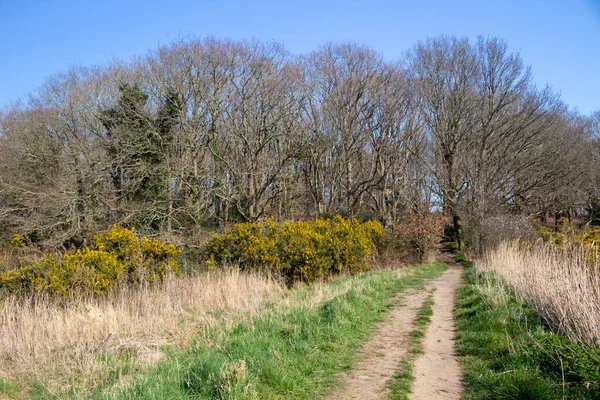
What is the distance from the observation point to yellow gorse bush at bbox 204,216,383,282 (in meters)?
14.7

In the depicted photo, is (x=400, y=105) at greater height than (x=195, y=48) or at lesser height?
lesser

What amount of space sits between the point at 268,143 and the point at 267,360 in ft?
A: 76.7

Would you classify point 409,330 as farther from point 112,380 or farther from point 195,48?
point 195,48

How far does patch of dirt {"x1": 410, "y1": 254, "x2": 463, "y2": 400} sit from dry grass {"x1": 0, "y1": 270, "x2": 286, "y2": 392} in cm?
294

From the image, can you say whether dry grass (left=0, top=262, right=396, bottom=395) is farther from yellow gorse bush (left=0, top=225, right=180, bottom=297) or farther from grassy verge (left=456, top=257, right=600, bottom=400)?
grassy verge (left=456, top=257, right=600, bottom=400)

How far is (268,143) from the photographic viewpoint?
91.8 feet

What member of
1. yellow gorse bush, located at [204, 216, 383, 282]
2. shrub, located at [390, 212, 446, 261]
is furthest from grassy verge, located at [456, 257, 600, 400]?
shrub, located at [390, 212, 446, 261]

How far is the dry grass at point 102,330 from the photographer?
5.33 meters

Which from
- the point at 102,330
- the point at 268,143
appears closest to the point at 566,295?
the point at 102,330

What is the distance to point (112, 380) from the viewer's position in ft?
16.3

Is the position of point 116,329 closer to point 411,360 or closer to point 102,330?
point 102,330

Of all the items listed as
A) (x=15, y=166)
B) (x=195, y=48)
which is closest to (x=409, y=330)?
(x=195, y=48)

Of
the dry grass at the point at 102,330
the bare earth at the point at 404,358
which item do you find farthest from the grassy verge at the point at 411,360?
the dry grass at the point at 102,330

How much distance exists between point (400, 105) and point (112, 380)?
27809 millimetres
